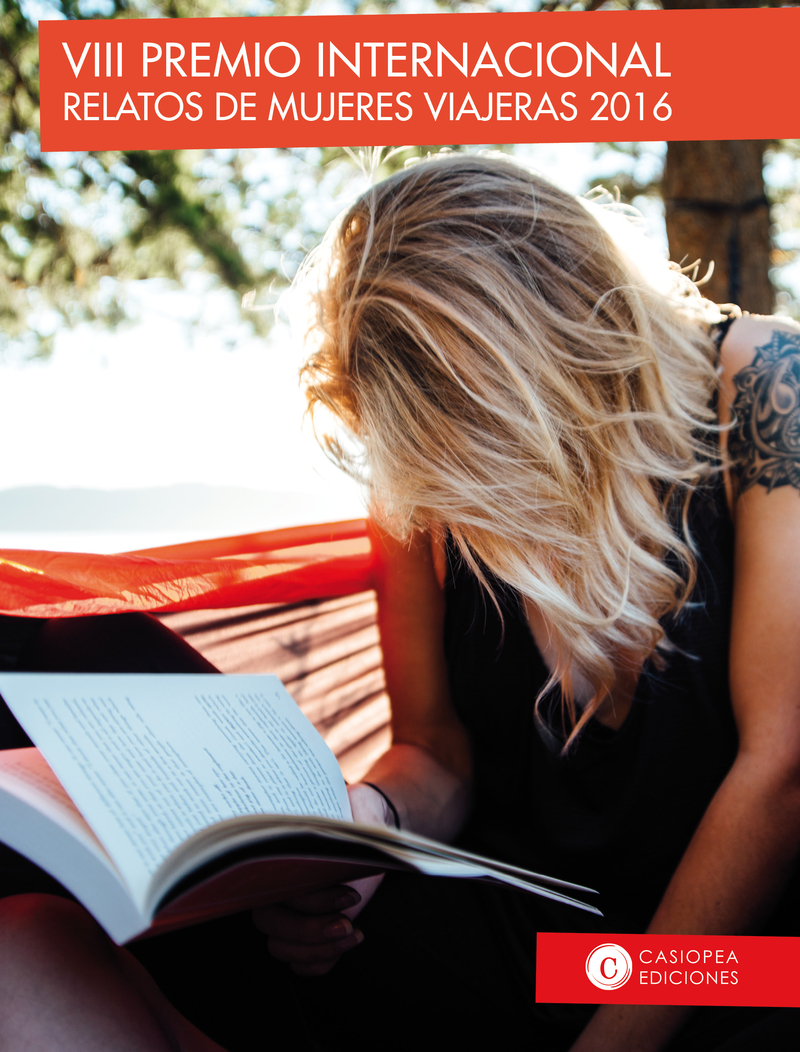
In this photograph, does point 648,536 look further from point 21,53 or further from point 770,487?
point 21,53

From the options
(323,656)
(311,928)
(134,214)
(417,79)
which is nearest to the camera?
(311,928)

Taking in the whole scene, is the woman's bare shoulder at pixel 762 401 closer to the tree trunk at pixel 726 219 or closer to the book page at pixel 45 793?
the book page at pixel 45 793

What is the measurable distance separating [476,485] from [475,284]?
212 mm

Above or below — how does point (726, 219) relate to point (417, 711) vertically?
above

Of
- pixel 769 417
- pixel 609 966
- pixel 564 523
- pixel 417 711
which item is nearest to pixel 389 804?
pixel 417 711

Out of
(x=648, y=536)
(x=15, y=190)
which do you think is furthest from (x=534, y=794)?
(x=15, y=190)

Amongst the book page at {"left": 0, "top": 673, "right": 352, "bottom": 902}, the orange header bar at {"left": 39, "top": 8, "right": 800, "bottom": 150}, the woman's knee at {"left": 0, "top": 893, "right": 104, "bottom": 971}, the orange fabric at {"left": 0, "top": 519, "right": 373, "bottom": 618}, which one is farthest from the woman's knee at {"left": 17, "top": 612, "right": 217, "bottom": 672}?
the orange header bar at {"left": 39, "top": 8, "right": 800, "bottom": 150}

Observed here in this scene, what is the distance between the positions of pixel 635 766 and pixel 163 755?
1.60 ft

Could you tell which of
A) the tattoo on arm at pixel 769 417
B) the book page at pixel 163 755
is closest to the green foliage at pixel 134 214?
the tattoo on arm at pixel 769 417

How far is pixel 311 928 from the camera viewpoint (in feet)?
1.98

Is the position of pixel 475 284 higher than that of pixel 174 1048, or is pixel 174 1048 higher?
pixel 475 284

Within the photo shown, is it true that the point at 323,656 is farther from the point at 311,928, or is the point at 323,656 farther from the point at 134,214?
the point at 134,214

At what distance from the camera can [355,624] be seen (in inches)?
45.2

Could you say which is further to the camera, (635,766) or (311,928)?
(635,766)
